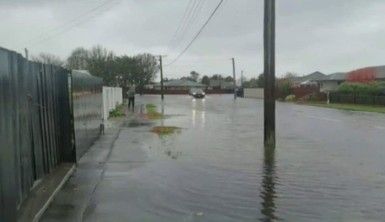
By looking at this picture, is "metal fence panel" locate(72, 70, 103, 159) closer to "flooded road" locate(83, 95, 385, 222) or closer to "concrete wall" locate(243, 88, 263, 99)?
"flooded road" locate(83, 95, 385, 222)

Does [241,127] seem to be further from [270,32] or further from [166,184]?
[166,184]

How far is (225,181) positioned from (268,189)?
1111 millimetres

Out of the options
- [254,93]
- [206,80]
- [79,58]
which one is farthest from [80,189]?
[206,80]

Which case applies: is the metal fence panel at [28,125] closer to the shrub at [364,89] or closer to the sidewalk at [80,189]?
the sidewalk at [80,189]

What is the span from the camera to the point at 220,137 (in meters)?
20.9

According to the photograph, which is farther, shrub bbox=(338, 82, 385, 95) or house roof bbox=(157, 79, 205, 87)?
house roof bbox=(157, 79, 205, 87)

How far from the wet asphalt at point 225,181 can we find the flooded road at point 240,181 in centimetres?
1

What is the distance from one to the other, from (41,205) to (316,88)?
67.2m

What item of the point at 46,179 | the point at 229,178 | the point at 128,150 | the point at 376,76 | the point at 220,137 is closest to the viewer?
the point at 46,179

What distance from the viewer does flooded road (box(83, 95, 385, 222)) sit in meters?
8.62

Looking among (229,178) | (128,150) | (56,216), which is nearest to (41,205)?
(56,216)

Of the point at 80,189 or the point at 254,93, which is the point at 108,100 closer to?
the point at 80,189

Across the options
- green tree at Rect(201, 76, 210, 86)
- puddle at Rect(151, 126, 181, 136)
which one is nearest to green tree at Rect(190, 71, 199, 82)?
green tree at Rect(201, 76, 210, 86)

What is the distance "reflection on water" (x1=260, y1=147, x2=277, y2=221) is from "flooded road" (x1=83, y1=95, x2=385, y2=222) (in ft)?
0.04
